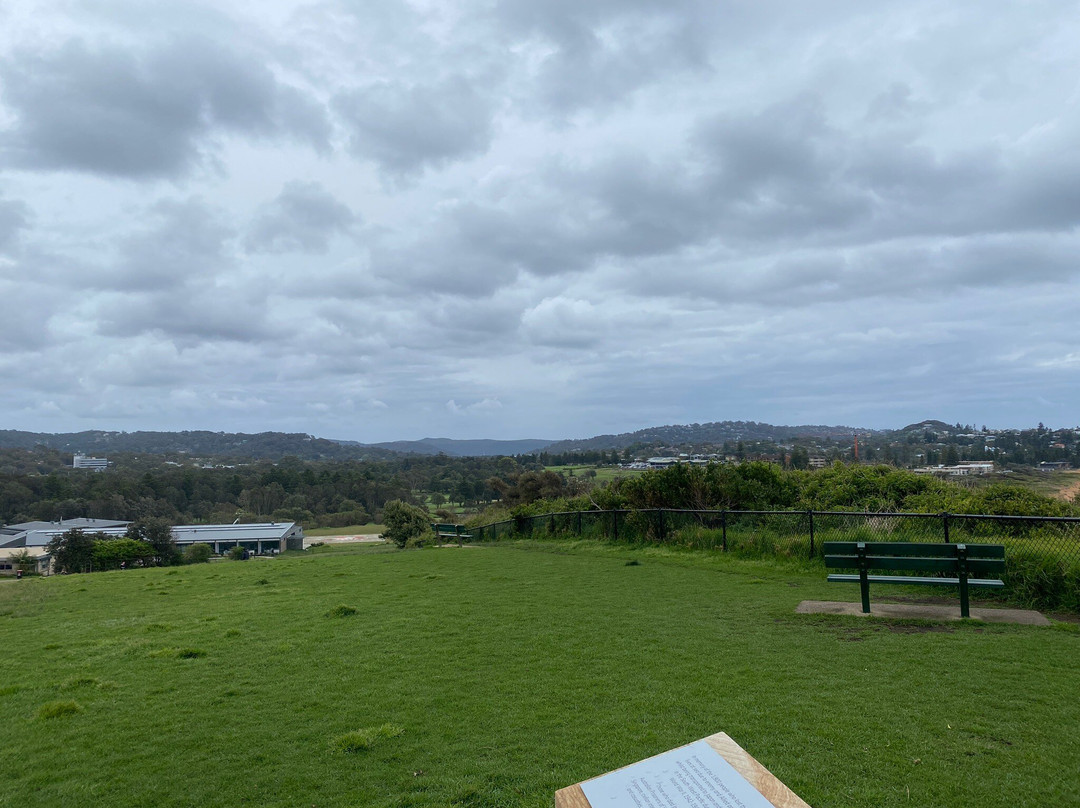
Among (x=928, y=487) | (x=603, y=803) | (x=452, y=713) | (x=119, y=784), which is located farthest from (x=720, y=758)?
(x=928, y=487)

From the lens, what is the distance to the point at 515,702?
206 inches

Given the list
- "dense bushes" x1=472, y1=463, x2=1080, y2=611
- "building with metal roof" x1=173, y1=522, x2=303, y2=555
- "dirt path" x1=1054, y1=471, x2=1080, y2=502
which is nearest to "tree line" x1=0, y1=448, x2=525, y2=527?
"building with metal roof" x1=173, y1=522, x2=303, y2=555

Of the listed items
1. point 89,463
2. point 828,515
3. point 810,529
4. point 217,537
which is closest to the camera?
point 810,529

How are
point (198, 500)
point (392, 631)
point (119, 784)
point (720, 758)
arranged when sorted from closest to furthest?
1. point (720, 758)
2. point (119, 784)
3. point (392, 631)
4. point (198, 500)

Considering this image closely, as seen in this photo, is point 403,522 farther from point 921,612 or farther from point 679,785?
point 679,785

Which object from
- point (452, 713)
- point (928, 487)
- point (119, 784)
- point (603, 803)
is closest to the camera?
point (603, 803)

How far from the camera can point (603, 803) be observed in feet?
7.30

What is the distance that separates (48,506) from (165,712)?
9671cm

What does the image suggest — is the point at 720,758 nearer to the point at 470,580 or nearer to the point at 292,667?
the point at 292,667

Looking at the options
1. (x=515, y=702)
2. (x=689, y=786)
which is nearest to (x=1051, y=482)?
(x=515, y=702)

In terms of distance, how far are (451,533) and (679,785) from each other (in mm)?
27667

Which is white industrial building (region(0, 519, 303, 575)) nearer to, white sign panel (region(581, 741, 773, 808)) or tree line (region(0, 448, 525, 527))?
tree line (region(0, 448, 525, 527))

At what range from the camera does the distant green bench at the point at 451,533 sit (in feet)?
93.4

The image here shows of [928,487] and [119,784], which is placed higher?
[928,487]
